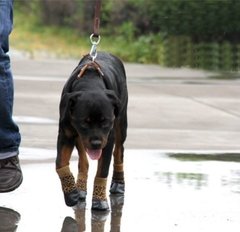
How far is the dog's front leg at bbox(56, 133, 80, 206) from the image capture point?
200 inches

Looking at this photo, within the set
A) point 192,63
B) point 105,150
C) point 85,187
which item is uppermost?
point 105,150

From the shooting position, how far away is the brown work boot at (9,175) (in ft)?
17.1

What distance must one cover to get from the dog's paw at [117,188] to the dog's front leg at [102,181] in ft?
1.37

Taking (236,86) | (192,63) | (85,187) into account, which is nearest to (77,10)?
(192,63)

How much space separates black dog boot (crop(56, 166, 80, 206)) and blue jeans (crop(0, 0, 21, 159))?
381 millimetres

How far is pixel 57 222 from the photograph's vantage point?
485 cm

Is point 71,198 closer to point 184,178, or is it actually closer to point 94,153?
point 94,153

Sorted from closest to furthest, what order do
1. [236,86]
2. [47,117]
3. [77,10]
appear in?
[47,117]
[236,86]
[77,10]

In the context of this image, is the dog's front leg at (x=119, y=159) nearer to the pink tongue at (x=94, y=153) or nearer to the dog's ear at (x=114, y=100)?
the dog's ear at (x=114, y=100)

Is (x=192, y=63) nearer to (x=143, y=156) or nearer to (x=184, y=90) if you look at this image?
(x=184, y=90)

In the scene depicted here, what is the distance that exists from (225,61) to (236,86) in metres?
3.19

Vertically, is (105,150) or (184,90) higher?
(105,150)

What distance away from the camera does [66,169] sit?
513 cm

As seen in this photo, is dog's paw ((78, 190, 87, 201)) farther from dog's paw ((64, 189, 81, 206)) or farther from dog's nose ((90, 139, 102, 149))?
dog's nose ((90, 139, 102, 149))
